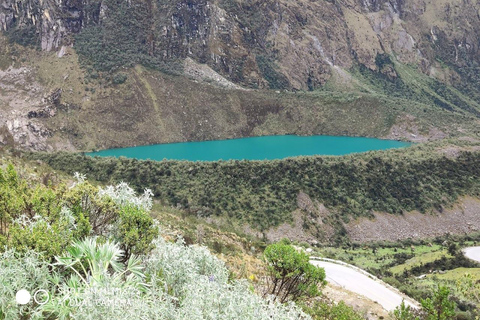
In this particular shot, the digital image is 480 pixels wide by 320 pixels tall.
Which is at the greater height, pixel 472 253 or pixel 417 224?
pixel 472 253

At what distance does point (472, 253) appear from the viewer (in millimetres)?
36562

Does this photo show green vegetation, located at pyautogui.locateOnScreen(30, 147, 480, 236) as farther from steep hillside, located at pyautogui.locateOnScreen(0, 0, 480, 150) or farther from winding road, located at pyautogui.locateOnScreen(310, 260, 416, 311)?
steep hillside, located at pyautogui.locateOnScreen(0, 0, 480, 150)

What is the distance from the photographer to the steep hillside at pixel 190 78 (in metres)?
88.0

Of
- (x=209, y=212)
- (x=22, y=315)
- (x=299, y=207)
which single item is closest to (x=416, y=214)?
(x=299, y=207)

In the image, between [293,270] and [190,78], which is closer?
[293,270]

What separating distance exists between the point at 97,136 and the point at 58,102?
1178 cm

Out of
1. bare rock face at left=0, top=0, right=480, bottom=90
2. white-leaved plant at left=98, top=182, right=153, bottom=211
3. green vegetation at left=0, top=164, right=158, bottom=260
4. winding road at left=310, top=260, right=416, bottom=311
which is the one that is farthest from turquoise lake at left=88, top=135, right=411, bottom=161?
green vegetation at left=0, top=164, right=158, bottom=260

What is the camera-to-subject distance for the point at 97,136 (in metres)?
84.8

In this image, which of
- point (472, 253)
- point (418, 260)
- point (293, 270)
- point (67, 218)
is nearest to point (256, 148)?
point (472, 253)

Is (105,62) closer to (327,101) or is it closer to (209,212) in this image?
(327,101)

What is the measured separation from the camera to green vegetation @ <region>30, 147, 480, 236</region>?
43.4 m

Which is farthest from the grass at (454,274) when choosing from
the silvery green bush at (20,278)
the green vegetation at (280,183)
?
the silvery green bush at (20,278)

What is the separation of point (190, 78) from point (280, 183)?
6397cm

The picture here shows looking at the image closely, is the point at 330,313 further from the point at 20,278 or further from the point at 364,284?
the point at 364,284
